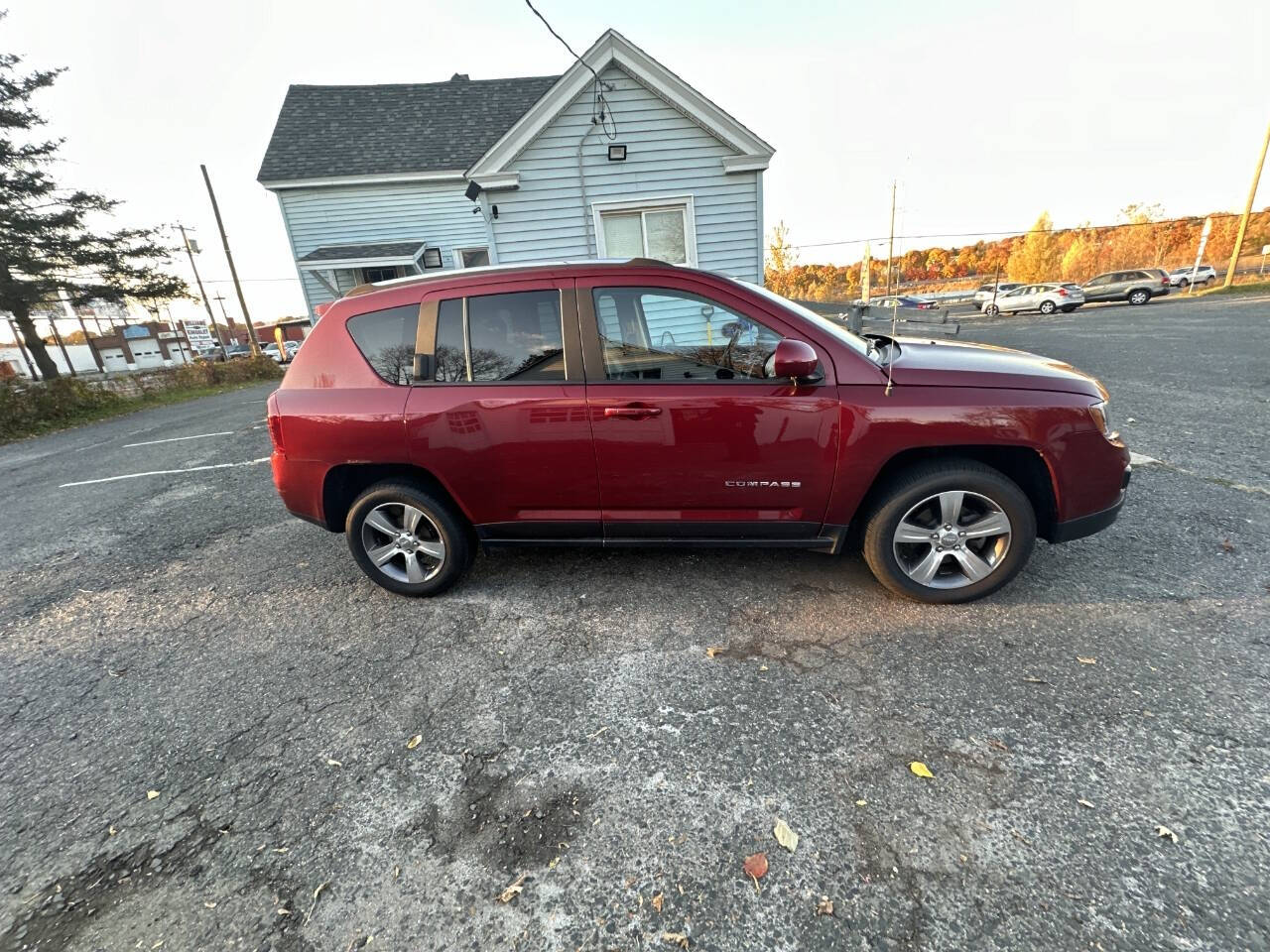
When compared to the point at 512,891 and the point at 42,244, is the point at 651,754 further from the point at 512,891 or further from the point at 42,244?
the point at 42,244

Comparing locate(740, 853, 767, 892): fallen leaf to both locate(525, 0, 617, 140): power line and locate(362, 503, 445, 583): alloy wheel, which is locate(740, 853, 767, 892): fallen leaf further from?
locate(525, 0, 617, 140): power line

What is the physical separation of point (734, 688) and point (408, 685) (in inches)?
59.9

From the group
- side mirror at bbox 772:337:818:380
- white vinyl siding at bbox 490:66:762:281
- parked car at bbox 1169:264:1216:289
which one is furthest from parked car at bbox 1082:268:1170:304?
side mirror at bbox 772:337:818:380

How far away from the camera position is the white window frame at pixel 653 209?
8.73 meters

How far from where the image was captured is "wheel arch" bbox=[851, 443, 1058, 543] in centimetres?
266

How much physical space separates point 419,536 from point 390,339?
3.74ft

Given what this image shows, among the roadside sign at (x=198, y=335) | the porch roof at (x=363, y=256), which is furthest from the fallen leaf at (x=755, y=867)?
the roadside sign at (x=198, y=335)

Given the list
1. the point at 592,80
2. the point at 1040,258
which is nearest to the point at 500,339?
the point at 592,80

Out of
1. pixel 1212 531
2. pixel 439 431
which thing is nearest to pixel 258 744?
pixel 439 431

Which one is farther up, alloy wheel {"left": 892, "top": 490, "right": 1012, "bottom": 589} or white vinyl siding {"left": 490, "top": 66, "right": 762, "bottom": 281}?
white vinyl siding {"left": 490, "top": 66, "right": 762, "bottom": 281}

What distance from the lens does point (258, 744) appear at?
87.1 inches

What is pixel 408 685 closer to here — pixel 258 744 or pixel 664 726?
pixel 258 744

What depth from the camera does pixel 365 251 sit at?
1318cm

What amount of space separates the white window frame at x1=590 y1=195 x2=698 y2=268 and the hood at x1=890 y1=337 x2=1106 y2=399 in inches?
263
